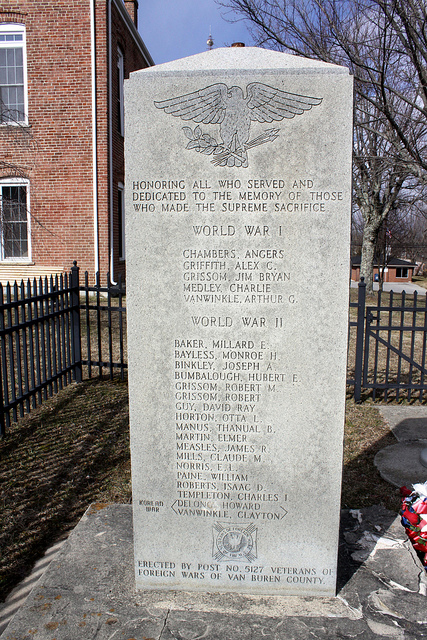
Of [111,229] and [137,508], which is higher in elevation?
[111,229]

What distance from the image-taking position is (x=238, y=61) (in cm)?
224


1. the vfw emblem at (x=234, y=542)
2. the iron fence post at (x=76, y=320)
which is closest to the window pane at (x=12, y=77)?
the iron fence post at (x=76, y=320)

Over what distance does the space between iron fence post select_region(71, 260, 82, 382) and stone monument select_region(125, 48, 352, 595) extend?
494 centimetres

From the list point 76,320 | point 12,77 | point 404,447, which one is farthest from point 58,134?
point 404,447

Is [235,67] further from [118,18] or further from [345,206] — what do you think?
[118,18]

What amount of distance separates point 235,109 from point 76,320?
5505 mm

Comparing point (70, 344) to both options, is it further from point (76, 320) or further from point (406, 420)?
point (406, 420)

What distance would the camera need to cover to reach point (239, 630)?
2217 millimetres

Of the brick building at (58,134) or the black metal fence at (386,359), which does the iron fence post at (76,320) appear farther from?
the brick building at (58,134)

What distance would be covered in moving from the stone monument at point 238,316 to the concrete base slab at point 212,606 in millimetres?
121

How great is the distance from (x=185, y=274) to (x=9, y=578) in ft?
7.71

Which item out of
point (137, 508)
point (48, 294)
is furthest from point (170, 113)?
point (48, 294)

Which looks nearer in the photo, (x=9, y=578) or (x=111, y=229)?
(x=9, y=578)

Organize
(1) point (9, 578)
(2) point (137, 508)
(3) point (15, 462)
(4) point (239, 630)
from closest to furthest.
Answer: (4) point (239, 630)
(2) point (137, 508)
(1) point (9, 578)
(3) point (15, 462)
